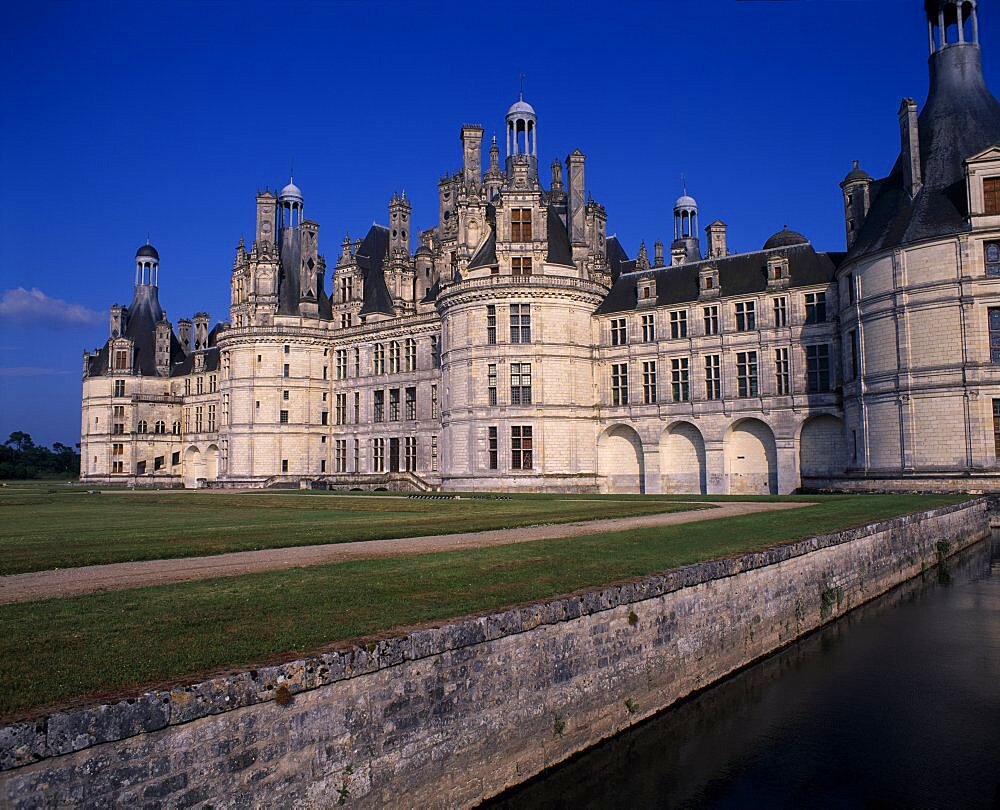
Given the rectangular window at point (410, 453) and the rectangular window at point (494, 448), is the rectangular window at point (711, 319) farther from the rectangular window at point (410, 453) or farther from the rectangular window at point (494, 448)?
the rectangular window at point (410, 453)

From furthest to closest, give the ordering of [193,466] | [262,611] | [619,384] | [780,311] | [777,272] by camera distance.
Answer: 1. [193,466]
2. [619,384]
3. [777,272]
4. [780,311]
5. [262,611]

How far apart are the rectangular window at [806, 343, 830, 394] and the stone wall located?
101 ft

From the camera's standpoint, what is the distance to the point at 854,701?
41.8 feet

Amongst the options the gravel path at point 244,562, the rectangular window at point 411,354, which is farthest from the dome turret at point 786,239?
the gravel path at point 244,562

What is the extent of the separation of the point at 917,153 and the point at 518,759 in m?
38.6

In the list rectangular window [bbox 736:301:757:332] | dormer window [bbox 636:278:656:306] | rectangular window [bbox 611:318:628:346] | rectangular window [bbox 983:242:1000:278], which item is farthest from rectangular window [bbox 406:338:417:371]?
rectangular window [bbox 983:242:1000:278]

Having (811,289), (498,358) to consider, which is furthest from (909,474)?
(498,358)

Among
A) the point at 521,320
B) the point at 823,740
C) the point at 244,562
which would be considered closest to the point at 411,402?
the point at 521,320

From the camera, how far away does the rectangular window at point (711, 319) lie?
46.5m

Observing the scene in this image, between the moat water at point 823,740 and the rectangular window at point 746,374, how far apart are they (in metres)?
29.4

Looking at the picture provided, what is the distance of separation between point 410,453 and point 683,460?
770 inches

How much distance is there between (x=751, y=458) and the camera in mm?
45469

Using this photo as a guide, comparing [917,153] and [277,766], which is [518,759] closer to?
[277,766]

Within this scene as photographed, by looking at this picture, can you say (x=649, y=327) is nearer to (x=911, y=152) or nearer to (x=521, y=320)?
(x=521, y=320)
